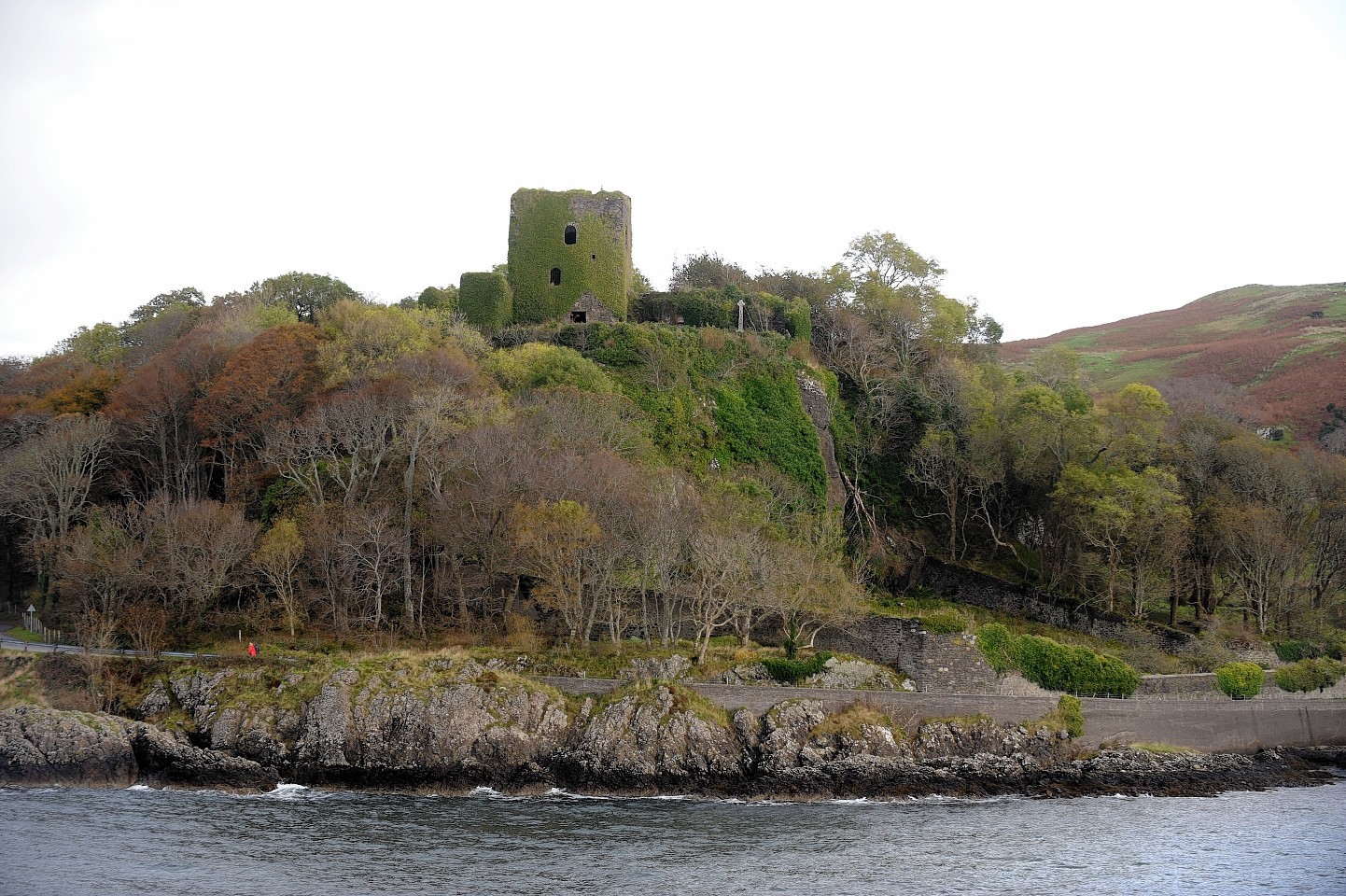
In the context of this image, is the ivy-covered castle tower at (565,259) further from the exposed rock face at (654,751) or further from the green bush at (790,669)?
the exposed rock face at (654,751)

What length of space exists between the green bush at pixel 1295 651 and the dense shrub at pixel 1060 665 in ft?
28.4

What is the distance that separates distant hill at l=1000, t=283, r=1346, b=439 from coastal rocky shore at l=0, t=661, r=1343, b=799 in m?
38.6

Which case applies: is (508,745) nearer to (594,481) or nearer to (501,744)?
(501,744)

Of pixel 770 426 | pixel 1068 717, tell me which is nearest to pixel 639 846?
pixel 1068 717

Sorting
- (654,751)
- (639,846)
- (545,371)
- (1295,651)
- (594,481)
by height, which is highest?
(545,371)

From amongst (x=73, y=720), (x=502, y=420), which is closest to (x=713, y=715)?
(x=502, y=420)

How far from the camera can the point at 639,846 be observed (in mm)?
27156

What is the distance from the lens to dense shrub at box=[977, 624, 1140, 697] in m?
39.8

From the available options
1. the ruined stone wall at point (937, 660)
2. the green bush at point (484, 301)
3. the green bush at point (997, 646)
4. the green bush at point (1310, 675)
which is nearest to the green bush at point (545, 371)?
the green bush at point (484, 301)

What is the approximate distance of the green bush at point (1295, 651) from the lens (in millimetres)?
44719

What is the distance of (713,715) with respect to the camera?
114 ft

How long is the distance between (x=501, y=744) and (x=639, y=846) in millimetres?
8023

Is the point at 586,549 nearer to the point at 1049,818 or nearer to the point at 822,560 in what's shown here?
the point at 822,560

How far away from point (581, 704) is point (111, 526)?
2059 cm
